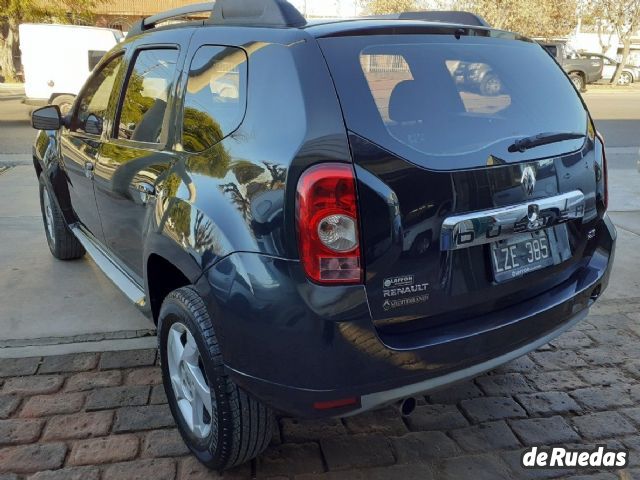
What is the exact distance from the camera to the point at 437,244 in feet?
6.80

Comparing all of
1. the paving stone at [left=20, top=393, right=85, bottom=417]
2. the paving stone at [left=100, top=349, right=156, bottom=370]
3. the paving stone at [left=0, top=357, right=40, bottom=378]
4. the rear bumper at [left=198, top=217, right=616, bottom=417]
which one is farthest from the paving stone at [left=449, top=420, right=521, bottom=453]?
the paving stone at [left=0, top=357, right=40, bottom=378]

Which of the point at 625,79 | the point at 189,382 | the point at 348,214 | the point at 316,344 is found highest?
the point at 348,214

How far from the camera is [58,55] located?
1370cm

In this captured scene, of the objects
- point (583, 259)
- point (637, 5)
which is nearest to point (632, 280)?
point (583, 259)

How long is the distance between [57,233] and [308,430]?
2.89 metres

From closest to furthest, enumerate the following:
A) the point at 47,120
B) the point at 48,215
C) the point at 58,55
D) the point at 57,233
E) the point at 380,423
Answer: the point at 380,423, the point at 47,120, the point at 57,233, the point at 48,215, the point at 58,55

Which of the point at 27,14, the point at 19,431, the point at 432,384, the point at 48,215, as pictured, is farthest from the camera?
the point at 27,14

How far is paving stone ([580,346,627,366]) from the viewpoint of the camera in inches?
135

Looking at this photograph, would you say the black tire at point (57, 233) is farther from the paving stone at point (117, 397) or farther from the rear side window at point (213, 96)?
the rear side window at point (213, 96)

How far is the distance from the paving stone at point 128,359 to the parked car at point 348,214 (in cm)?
62

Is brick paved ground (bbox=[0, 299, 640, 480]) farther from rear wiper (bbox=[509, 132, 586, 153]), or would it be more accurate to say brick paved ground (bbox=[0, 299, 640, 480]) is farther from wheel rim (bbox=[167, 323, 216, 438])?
rear wiper (bbox=[509, 132, 586, 153])

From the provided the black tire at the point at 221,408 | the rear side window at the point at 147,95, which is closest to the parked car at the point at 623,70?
the rear side window at the point at 147,95

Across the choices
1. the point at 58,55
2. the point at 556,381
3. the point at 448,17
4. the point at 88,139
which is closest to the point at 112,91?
the point at 88,139

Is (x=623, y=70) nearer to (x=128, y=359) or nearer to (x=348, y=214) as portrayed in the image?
(x=128, y=359)
